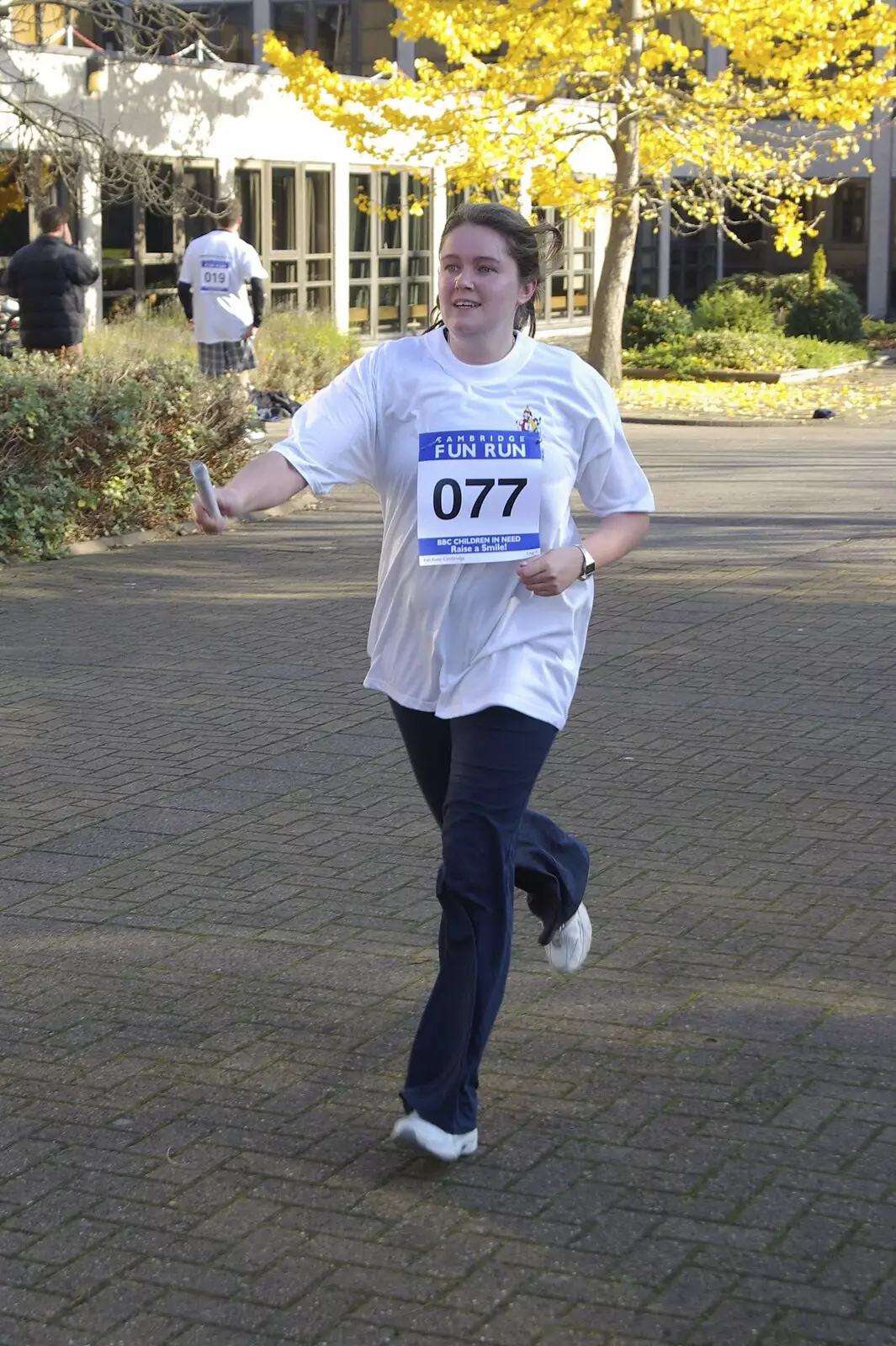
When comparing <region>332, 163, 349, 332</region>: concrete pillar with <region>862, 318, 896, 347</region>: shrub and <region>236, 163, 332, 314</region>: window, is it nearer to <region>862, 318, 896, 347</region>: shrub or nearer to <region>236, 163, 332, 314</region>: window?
<region>236, 163, 332, 314</region>: window

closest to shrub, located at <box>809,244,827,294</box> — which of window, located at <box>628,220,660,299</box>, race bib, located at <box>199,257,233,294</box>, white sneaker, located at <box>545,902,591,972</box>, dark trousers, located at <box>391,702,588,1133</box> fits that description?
window, located at <box>628,220,660,299</box>

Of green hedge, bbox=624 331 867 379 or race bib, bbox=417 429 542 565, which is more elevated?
green hedge, bbox=624 331 867 379

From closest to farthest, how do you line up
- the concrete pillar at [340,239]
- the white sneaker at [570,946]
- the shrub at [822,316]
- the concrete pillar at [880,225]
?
the white sneaker at [570,946] < the concrete pillar at [340,239] < the shrub at [822,316] < the concrete pillar at [880,225]

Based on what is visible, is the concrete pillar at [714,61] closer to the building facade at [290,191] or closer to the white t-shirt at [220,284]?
the building facade at [290,191]

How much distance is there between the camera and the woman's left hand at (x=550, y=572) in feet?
12.6

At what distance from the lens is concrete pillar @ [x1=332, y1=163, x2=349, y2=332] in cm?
3206

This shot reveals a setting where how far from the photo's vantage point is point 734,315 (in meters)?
30.9

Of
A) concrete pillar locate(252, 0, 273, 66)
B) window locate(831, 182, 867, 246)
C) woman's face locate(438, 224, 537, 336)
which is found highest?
concrete pillar locate(252, 0, 273, 66)

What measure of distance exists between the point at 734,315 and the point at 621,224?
688cm

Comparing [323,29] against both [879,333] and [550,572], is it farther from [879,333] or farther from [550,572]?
[550,572]

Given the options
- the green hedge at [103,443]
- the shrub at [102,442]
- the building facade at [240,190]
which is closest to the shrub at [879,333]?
the building facade at [240,190]

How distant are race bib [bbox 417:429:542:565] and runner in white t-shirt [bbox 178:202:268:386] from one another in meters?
13.7

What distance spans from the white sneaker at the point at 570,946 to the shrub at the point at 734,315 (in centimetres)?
2676

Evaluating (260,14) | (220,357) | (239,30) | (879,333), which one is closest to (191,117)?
(220,357)
